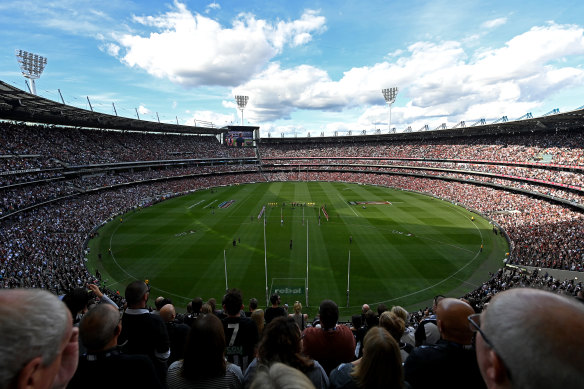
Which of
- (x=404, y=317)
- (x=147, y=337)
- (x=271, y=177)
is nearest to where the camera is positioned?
(x=147, y=337)

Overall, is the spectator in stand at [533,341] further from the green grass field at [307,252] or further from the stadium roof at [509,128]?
the stadium roof at [509,128]

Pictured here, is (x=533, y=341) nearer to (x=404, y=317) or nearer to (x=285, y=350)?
(x=285, y=350)

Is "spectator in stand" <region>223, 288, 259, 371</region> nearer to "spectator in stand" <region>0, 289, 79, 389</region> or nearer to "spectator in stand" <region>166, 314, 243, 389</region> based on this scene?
"spectator in stand" <region>166, 314, 243, 389</region>

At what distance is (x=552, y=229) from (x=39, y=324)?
44.3 m

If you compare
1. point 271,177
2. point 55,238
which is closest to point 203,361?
point 55,238

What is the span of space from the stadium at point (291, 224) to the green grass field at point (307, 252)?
0.22m

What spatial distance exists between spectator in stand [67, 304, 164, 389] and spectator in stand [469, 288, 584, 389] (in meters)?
3.35

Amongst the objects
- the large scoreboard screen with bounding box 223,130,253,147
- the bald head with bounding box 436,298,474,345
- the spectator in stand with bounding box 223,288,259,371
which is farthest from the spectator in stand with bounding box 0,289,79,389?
the large scoreboard screen with bounding box 223,130,253,147

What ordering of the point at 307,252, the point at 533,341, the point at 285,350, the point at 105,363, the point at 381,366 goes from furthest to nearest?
the point at 307,252 < the point at 285,350 < the point at 105,363 < the point at 381,366 < the point at 533,341

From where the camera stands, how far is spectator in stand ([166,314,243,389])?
331 cm

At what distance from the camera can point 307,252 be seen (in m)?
26.6

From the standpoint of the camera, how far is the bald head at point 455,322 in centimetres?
358

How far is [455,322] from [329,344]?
8.05ft

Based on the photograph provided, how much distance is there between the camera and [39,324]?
1747 mm
